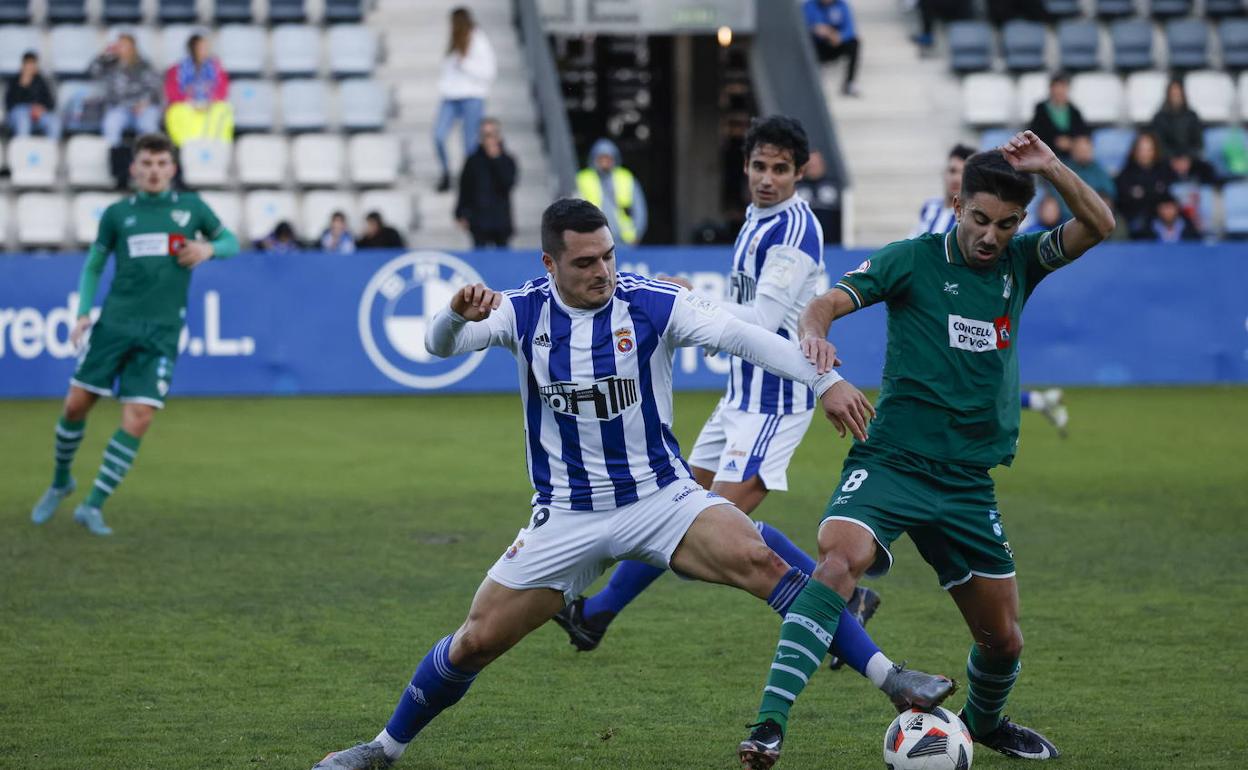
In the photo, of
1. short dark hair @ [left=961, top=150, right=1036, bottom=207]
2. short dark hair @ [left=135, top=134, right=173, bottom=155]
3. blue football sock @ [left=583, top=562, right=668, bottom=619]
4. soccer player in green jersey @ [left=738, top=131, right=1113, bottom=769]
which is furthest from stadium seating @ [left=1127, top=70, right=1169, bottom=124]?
short dark hair @ [left=961, top=150, right=1036, bottom=207]

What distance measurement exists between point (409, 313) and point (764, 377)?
9.47 meters

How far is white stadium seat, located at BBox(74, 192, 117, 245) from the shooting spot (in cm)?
1838

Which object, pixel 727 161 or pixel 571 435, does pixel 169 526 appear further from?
pixel 727 161

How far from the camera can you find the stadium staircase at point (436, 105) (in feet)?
65.3

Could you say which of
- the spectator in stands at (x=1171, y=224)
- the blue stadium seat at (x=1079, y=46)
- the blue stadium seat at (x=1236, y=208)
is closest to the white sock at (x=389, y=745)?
the spectator in stands at (x=1171, y=224)

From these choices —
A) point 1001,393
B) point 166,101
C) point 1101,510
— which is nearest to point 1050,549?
point 1101,510

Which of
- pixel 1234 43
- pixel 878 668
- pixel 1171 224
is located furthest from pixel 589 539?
pixel 1234 43

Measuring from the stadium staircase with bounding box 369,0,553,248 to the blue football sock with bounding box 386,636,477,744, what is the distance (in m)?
14.0

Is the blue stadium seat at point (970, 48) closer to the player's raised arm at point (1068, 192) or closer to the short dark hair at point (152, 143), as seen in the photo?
the short dark hair at point (152, 143)

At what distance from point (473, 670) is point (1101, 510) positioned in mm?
6092

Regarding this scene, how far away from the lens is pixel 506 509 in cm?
1052

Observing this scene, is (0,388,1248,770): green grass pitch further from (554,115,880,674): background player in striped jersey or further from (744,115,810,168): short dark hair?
(744,115,810,168): short dark hair

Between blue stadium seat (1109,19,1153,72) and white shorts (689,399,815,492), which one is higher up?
blue stadium seat (1109,19,1153,72)

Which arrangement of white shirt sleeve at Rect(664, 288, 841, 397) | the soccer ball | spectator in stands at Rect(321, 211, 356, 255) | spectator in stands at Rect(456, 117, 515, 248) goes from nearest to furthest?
the soccer ball
white shirt sleeve at Rect(664, 288, 841, 397)
spectator in stands at Rect(321, 211, 356, 255)
spectator in stands at Rect(456, 117, 515, 248)
